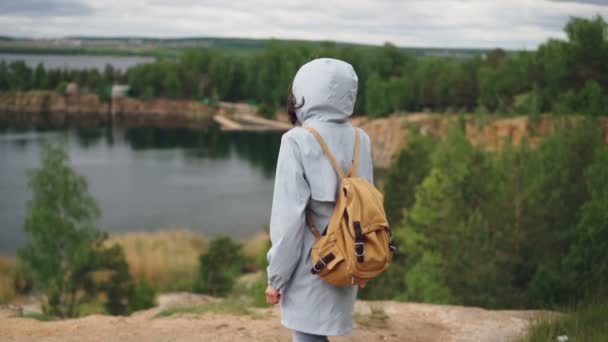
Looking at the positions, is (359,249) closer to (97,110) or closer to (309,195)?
(309,195)

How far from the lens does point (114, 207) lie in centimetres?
3002

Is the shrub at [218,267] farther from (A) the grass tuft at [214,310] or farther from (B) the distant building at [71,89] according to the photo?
(B) the distant building at [71,89]

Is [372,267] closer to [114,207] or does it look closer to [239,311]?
[239,311]

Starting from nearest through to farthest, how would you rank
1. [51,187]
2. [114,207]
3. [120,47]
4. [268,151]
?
[51,187] → [114,207] → [268,151] → [120,47]

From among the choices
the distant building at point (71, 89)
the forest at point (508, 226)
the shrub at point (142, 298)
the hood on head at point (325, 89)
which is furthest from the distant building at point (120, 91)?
the hood on head at point (325, 89)

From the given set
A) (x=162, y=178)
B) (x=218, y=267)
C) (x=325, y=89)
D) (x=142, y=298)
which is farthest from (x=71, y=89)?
(x=325, y=89)

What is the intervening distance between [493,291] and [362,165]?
9.68 meters

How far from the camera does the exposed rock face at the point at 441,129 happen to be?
29.4 m

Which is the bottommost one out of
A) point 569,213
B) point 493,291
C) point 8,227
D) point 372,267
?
point 8,227

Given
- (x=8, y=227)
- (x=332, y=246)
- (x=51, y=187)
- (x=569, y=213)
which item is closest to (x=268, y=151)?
(x=8, y=227)

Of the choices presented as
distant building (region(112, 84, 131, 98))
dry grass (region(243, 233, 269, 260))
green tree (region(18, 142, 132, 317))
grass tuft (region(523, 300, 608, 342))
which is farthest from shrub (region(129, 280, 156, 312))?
distant building (region(112, 84, 131, 98))

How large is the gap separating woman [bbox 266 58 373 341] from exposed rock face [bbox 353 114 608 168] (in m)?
21.4

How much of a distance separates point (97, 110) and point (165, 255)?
62.3 meters

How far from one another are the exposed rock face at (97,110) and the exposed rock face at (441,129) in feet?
90.9
